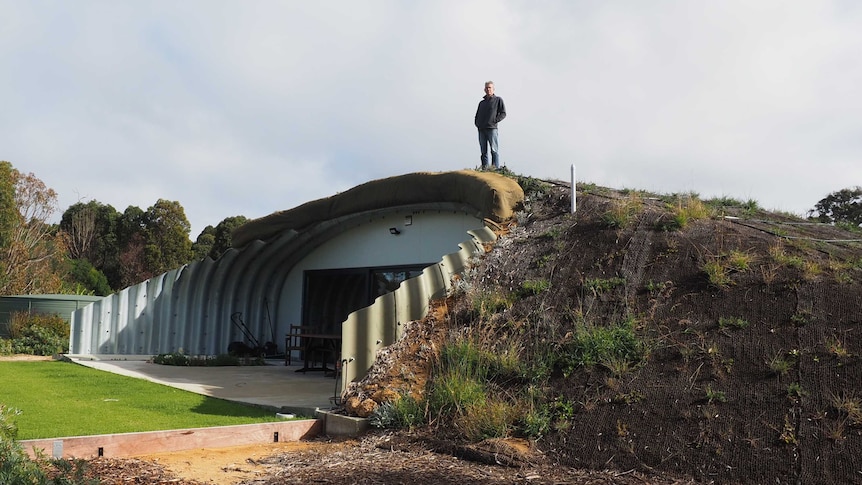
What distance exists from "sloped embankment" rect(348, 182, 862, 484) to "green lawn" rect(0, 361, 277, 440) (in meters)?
3.01

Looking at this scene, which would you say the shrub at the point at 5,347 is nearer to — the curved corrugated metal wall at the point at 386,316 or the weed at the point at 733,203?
the curved corrugated metal wall at the point at 386,316

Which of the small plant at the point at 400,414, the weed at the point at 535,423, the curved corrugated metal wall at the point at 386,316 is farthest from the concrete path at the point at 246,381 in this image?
the weed at the point at 535,423

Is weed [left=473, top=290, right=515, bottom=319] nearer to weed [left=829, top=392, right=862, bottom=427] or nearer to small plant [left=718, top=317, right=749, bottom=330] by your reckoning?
small plant [left=718, top=317, right=749, bottom=330]

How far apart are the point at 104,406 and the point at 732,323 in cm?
704

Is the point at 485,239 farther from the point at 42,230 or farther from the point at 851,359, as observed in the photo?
the point at 42,230

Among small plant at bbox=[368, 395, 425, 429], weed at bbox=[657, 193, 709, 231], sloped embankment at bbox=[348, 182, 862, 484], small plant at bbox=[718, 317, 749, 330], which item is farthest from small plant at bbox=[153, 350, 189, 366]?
small plant at bbox=[718, 317, 749, 330]

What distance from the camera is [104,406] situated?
812 cm

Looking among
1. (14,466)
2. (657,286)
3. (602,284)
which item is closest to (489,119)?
(602,284)

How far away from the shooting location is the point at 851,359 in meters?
5.65

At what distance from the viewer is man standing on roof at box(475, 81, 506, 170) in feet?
41.4

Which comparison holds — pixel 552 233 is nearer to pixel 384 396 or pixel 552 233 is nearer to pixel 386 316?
pixel 386 316

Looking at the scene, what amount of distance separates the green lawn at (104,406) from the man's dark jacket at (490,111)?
272 inches

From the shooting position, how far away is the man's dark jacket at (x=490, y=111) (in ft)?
41.4

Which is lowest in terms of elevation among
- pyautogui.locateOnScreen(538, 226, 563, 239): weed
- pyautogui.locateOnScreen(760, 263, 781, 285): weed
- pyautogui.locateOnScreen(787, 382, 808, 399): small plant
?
pyautogui.locateOnScreen(787, 382, 808, 399): small plant
